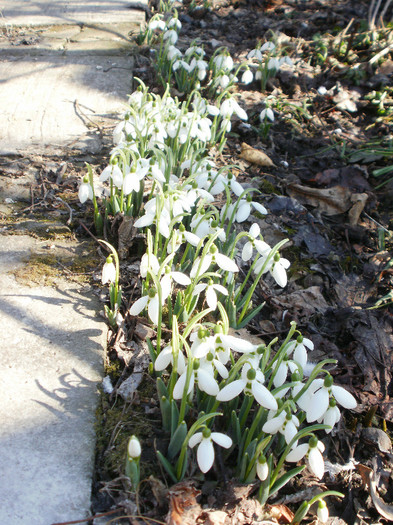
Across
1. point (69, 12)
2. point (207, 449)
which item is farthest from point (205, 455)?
point (69, 12)

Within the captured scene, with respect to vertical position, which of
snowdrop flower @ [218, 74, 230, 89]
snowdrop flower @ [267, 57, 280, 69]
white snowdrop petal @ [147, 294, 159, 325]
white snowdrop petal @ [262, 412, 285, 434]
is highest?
snowdrop flower @ [267, 57, 280, 69]

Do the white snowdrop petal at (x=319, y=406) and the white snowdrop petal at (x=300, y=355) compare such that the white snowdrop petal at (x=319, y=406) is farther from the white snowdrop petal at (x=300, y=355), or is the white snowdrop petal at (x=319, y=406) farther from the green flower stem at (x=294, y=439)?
the white snowdrop petal at (x=300, y=355)

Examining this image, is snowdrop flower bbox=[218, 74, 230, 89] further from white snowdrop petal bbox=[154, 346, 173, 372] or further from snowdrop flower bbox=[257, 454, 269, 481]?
snowdrop flower bbox=[257, 454, 269, 481]

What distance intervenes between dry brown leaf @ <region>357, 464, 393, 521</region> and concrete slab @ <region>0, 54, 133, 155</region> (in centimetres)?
201

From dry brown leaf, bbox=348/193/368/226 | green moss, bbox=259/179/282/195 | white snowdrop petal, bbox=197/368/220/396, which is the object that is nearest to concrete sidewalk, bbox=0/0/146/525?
white snowdrop petal, bbox=197/368/220/396

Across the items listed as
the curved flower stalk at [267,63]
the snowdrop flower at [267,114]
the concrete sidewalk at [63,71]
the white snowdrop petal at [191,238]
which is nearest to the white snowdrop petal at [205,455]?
the white snowdrop petal at [191,238]

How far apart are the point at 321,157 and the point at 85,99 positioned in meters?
1.54

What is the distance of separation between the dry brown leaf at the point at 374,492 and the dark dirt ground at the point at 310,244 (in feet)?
0.05

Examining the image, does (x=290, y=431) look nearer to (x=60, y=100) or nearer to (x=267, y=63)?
(x=60, y=100)

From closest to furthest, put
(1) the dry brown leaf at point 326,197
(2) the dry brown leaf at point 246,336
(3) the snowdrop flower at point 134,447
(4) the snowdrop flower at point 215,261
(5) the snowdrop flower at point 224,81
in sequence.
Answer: (3) the snowdrop flower at point 134,447
(4) the snowdrop flower at point 215,261
(2) the dry brown leaf at point 246,336
(1) the dry brown leaf at point 326,197
(5) the snowdrop flower at point 224,81

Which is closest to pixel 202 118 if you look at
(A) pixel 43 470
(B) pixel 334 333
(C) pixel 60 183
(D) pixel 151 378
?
(C) pixel 60 183

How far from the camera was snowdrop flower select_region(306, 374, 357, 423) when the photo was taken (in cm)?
121

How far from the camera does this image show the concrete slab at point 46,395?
121 cm

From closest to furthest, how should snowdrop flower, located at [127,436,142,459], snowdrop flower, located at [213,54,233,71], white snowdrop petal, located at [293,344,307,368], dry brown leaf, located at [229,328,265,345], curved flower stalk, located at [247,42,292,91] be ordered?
snowdrop flower, located at [127,436,142,459] < white snowdrop petal, located at [293,344,307,368] < dry brown leaf, located at [229,328,265,345] < snowdrop flower, located at [213,54,233,71] < curved flower stalk, located at [247,42,292,91]
